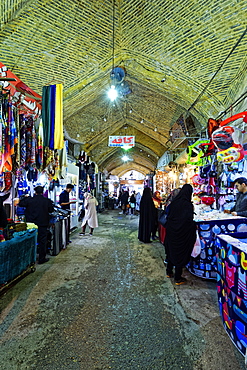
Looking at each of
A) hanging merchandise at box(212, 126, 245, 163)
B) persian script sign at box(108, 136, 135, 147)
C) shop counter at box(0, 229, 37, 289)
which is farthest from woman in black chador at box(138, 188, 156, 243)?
persian script sign at box(108, 136, 135, 147)

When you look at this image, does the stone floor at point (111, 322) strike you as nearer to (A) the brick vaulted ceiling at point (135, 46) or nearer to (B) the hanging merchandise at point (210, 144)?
(B) the hanging merchandise at point (210, 144)

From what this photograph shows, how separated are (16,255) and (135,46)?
650cm

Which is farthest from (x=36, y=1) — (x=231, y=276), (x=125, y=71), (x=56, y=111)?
(x=231, y=276)

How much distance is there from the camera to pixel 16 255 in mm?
3217

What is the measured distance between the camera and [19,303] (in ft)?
9.27

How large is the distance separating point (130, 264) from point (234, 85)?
16.2 ft

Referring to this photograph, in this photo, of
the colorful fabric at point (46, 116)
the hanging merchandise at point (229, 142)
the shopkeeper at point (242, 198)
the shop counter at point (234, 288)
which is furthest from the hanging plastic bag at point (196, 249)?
the colorful fabric at point (46, 116)

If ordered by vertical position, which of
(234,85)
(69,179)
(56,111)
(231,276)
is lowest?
(231,276)

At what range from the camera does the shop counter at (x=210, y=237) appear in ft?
11.3

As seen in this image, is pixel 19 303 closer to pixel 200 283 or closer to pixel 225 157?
pixel 200 283

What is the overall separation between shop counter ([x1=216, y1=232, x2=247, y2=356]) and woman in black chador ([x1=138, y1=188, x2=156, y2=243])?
3981 millimetres

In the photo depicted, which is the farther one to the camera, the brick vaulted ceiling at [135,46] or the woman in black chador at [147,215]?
the woman in black chador at [147,215]

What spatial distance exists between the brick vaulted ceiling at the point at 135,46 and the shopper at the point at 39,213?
3495 mm

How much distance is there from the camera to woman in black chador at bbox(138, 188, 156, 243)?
20.8ft
